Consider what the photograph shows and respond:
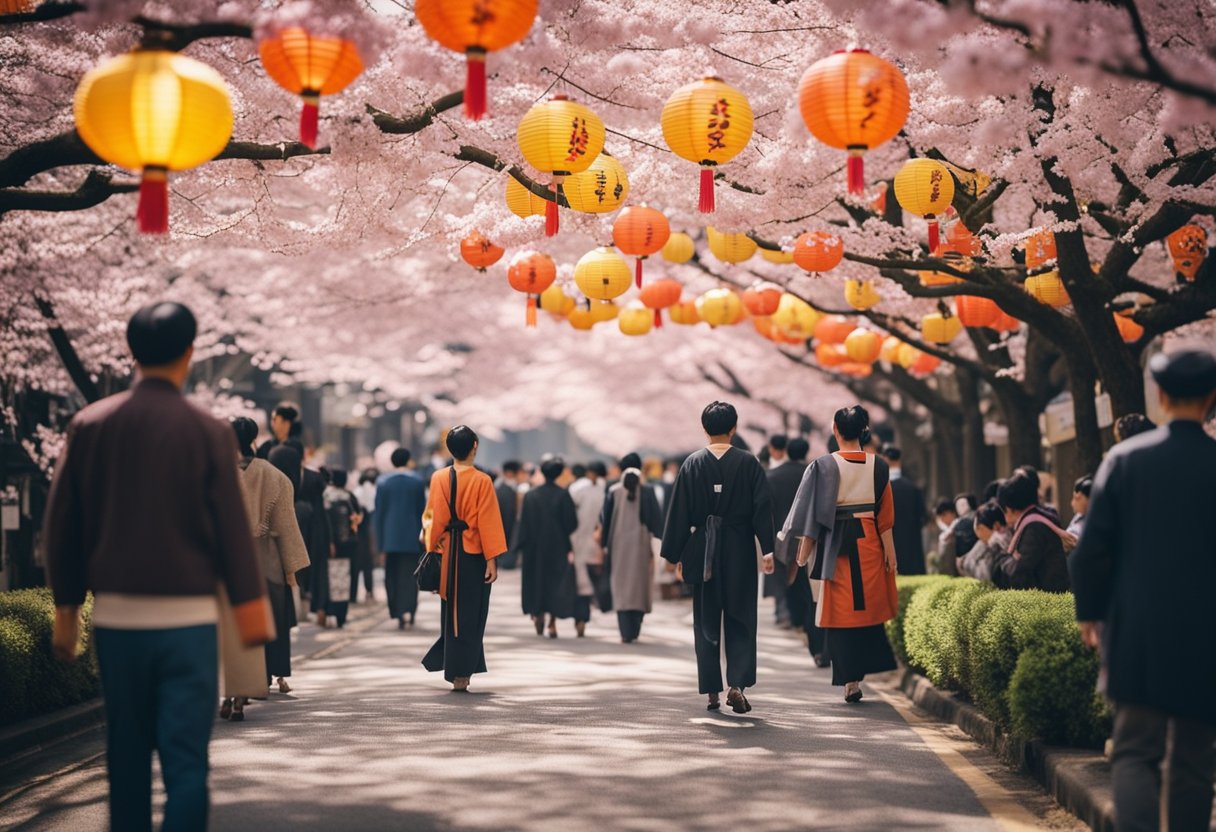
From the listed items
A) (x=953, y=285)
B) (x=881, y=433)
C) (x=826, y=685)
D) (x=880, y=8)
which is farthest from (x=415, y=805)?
(x=881, y=433)

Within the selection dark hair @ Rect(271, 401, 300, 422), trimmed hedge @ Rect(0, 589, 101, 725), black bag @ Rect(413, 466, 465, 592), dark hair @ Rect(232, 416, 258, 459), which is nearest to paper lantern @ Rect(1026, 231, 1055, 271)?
black bag @ Rect(413, 466, 465, 592)

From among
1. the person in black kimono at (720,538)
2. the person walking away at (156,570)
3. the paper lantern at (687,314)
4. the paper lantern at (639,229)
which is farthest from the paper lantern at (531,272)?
the person walking away at (156,570)

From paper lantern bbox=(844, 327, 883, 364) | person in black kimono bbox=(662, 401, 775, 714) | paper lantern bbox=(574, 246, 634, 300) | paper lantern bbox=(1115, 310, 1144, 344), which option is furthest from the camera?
paper lantern bbox=(844, 327, 883, 364)

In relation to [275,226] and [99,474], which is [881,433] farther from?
[99,474]

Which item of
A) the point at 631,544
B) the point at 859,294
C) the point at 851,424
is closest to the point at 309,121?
the point at 851,424

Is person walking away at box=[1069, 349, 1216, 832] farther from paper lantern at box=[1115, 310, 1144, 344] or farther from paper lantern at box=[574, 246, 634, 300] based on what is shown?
paper lantern at box=[1115, 310, 1144, 344]

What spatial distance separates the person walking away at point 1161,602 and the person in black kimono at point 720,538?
17.6 ft

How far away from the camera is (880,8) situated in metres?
7.25

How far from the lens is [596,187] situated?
37.9 feet

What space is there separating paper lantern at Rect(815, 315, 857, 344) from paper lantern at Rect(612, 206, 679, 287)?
6551 millimetres

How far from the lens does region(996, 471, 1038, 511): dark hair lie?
1012 cm

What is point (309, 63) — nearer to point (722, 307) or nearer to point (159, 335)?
point (159, 335)

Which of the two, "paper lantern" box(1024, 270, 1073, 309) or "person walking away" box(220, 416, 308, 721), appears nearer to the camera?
"person walking away" box(220, 416, 308, 721)

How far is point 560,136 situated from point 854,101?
8.11ft
